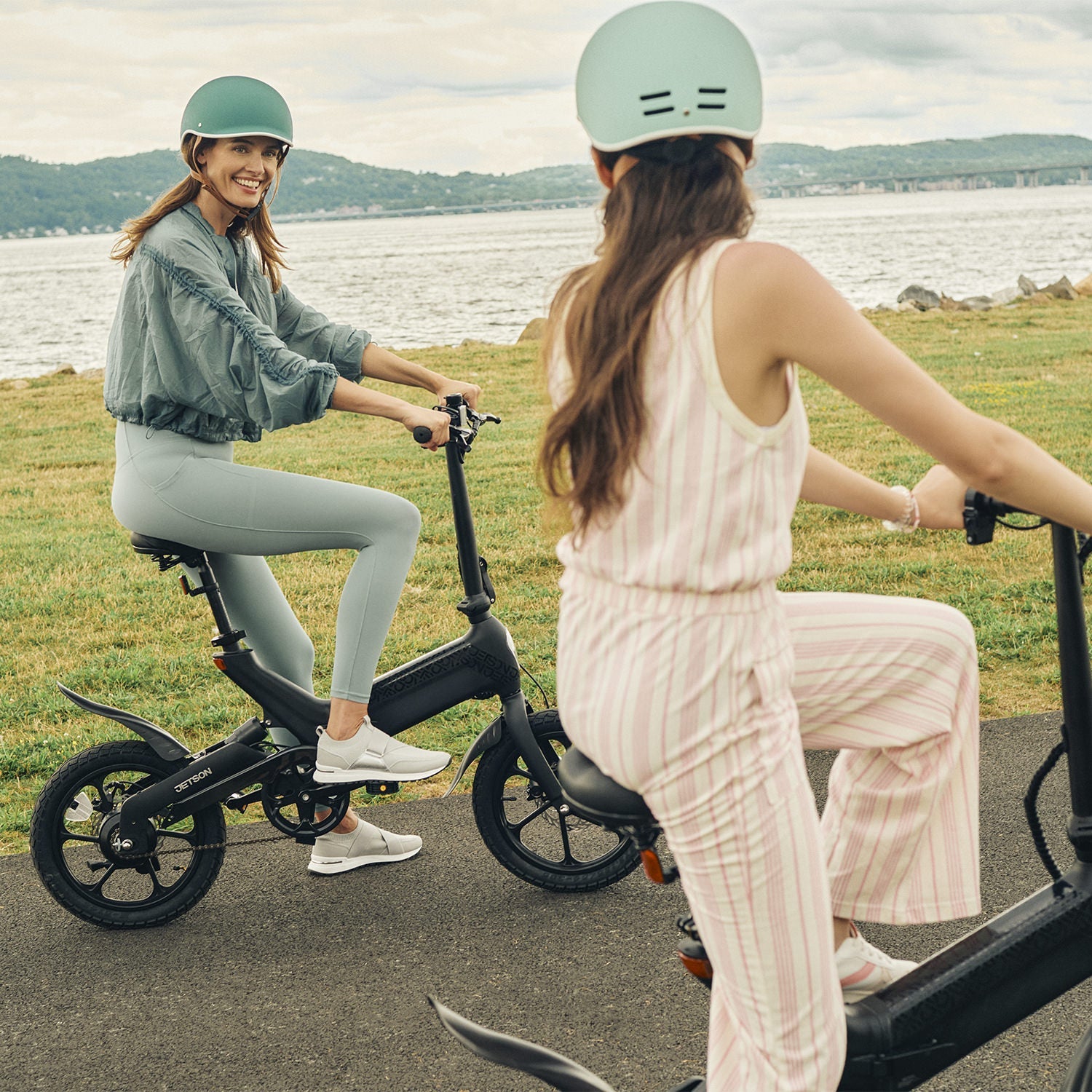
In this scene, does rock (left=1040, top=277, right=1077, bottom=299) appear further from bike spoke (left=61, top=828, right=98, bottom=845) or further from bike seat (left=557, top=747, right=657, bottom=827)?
bike seat (left=557, top=747, right=657, bottom=827)

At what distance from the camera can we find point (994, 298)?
2559 cm

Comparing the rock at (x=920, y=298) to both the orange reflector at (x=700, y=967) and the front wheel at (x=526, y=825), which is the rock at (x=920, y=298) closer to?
the front wheel at (x=526, y=825)

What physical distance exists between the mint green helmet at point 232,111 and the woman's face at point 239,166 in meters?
0.04

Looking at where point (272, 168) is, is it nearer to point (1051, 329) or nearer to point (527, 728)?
point (527, 728)

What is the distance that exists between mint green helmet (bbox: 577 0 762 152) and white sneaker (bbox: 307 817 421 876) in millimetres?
2757

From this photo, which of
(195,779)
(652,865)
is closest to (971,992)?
(652,865)

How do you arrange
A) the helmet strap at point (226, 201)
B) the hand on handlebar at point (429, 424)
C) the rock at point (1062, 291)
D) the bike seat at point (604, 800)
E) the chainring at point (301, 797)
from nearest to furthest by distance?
the bike seat at point (604, 800) → the hand on handlebar at point (429, 424) → the helmet strap at point (226, 201) → the chainring at point (301, 797) → the rock at point (1062, 291)

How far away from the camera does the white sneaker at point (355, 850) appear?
3.96 metres

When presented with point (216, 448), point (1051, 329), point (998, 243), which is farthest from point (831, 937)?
point (998, 243)

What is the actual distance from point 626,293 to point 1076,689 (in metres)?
1.04

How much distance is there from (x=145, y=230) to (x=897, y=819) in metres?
2.58

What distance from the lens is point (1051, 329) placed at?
18.0m

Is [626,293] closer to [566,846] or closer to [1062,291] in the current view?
[566,846]

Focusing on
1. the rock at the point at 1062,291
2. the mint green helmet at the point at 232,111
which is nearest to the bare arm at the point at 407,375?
the mint green helmet at the point at 232,111
